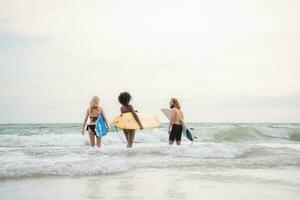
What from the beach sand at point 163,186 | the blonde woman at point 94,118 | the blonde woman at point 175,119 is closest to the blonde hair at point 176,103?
the blonde woman at point 175,119

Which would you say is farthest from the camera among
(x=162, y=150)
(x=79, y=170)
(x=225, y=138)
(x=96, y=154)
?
(x=225, y=138)

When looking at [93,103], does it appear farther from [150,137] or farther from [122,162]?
[150,137]

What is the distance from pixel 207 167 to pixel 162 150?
130 inches

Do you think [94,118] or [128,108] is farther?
[128,108]

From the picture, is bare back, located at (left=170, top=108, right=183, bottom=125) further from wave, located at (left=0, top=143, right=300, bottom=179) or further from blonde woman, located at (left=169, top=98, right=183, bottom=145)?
wave, located at (left=0, top=143, right=300, bottom=179)

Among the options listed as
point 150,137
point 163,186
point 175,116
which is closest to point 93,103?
point 175,116

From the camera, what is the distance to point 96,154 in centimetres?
1020

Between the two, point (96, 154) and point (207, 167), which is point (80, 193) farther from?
point (96, 154)

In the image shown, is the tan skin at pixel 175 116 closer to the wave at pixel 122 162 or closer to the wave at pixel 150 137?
the wave at pixel 122 162

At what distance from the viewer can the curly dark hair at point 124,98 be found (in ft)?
41.7

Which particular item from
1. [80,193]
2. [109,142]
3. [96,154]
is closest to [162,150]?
[96,154]

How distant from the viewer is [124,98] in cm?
1277

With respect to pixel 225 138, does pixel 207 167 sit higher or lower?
higher

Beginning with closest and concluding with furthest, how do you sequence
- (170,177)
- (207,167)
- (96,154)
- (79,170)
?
(170,177) < (79,170) < (207,167) < (96,154)
